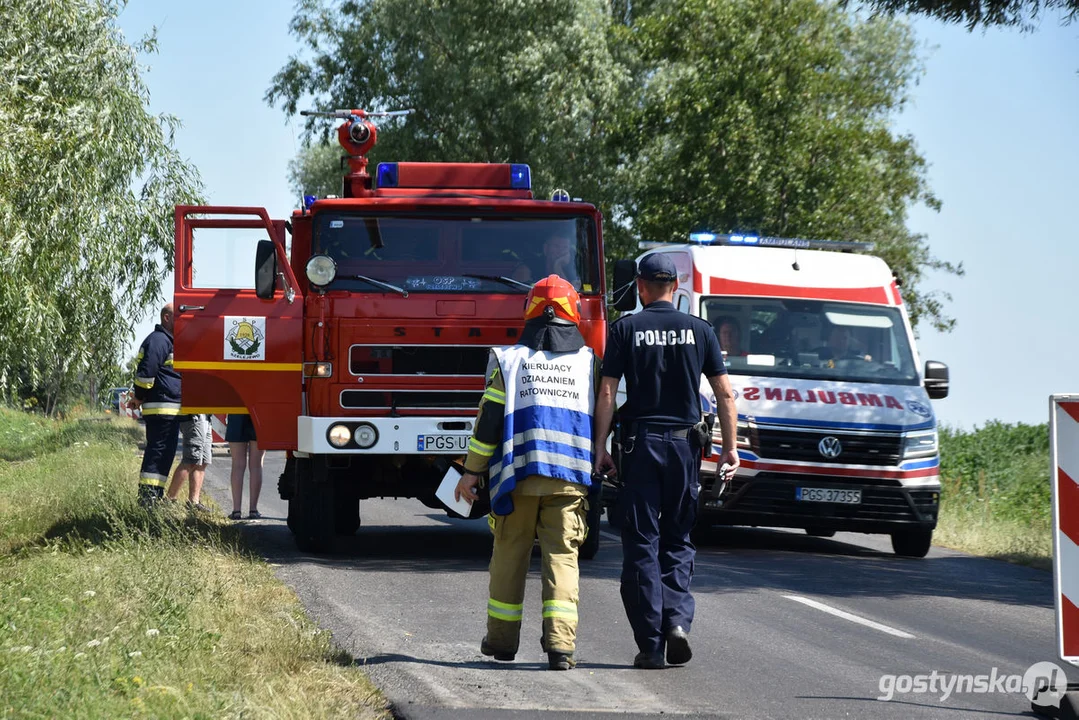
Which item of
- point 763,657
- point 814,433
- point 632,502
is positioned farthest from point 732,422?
point 814,433

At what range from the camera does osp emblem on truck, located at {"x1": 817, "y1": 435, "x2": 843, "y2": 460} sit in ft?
41.3

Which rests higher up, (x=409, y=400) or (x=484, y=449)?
(x=409, y=400)

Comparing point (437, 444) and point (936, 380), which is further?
point (936, 380)

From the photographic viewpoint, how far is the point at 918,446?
12.8 meters

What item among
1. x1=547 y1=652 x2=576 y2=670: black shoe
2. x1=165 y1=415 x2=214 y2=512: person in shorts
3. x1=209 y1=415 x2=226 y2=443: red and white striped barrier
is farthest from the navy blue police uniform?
x1=209 y1=415 x2=226 y2=443: red and white striped barrier

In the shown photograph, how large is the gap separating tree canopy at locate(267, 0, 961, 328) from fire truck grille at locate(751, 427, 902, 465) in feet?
48.1

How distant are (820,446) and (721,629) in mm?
4438

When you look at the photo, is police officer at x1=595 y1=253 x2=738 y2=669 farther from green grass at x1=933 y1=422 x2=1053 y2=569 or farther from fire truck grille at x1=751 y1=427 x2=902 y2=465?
fire truck grille at x1=751 y1=427 x2=902 y2=465

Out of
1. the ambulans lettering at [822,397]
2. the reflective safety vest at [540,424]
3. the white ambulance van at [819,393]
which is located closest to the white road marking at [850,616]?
the white ambulance van at [819,393]

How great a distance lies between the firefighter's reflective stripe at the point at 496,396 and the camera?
6.95 m

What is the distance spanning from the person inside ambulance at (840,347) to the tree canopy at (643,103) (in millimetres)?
13610

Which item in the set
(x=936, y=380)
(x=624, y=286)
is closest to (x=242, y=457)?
(x=624, y=286)

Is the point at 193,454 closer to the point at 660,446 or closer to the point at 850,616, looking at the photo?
the point at 850,616

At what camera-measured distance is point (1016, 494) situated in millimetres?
21969
